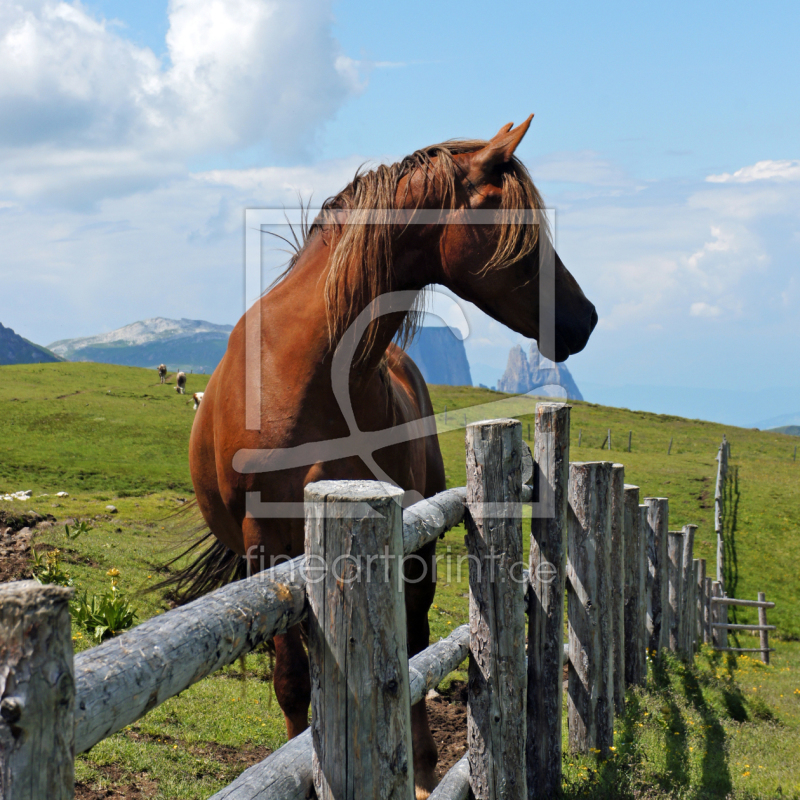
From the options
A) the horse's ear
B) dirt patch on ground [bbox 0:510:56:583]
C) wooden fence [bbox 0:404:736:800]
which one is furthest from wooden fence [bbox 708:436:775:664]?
the horse's ear

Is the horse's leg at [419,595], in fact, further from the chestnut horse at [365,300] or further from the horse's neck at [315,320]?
the horse's neck at [315,320]

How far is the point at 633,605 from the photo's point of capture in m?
6.77

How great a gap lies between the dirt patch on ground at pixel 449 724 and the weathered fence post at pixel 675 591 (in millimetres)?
4695

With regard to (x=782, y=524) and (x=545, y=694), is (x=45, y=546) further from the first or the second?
(x=782, y=524)

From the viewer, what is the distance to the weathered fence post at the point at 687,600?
10.1m

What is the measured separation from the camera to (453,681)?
21.7ft

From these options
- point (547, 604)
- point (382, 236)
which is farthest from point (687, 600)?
point (382, 236)

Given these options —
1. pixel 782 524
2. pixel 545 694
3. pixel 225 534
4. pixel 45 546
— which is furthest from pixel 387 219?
pixel 782 524

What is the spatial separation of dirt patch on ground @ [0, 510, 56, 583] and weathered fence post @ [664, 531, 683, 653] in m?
8.60

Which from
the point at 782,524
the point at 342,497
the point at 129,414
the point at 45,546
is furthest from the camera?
the point at 129,414

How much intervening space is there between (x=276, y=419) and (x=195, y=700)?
363 cm

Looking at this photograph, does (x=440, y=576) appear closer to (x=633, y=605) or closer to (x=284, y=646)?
(x=633, y=605)

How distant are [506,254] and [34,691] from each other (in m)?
2.62

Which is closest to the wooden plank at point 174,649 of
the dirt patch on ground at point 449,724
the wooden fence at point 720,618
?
the dirt patch on ground at point 449,724
